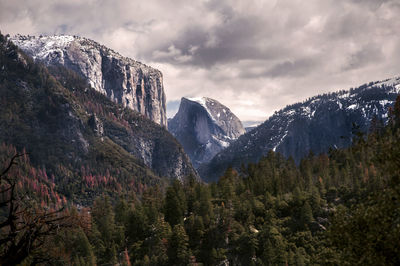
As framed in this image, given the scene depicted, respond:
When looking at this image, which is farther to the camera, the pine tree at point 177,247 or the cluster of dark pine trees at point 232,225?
the cluster of dark pine trees at point 232,225

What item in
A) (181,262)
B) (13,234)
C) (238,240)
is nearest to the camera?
(13,234)

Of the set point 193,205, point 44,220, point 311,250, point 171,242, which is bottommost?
point 311,250

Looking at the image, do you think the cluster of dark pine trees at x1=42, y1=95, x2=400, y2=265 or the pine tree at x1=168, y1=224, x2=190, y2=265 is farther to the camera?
the cluster of dark pine trees at x1=42, y1=95, x2=400, y2=265

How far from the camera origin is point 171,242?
73750 millimetres

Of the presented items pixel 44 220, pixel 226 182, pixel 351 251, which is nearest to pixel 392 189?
pixel 351 251

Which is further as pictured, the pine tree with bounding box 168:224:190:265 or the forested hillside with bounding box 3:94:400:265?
the forested hillside with bounding box 3:94:400:265

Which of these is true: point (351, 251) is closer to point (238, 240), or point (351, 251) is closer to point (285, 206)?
point (238, 240)

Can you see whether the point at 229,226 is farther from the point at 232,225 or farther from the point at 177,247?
the point at 177,247

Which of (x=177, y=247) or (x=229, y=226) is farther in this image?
(x=229, y=226)

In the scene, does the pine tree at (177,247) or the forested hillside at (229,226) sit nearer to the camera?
the pine tree at (177,247)

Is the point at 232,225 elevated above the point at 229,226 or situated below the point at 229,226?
above

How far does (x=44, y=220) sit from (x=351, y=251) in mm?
15144

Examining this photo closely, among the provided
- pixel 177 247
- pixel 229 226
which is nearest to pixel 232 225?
pixel 229 226

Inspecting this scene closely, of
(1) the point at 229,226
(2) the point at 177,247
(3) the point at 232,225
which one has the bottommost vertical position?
(2) the point at 177,247
